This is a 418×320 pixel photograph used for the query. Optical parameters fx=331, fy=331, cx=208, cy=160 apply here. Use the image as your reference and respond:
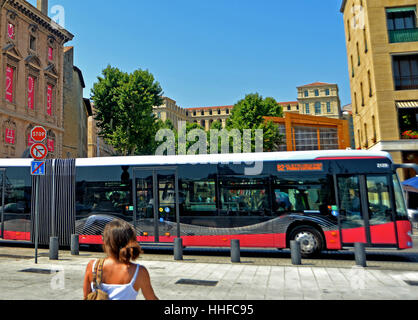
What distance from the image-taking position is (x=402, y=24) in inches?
960

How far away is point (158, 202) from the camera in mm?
11086

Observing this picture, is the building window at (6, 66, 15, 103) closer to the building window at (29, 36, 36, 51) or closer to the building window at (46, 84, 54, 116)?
the building window at (29, 36, 36, 51)

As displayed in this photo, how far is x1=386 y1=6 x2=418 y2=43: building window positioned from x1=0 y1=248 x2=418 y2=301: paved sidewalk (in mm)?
21682

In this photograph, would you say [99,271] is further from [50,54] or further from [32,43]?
[50,54]

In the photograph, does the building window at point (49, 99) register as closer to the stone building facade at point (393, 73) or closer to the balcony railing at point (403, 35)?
the stone building facade at point (393, 73)

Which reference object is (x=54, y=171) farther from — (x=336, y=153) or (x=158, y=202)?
(x=336, y=153)

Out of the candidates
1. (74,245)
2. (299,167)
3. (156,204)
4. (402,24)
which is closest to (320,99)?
(402,24)

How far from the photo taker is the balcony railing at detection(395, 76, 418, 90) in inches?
940

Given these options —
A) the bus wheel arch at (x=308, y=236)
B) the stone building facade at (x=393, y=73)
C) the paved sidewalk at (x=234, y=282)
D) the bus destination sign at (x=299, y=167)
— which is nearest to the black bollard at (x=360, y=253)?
the paved sidewalk at (x=234, y=282)

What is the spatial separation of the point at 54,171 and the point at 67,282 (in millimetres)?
6382

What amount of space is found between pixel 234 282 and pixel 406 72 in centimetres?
2383

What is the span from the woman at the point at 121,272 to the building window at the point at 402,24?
27362mm
